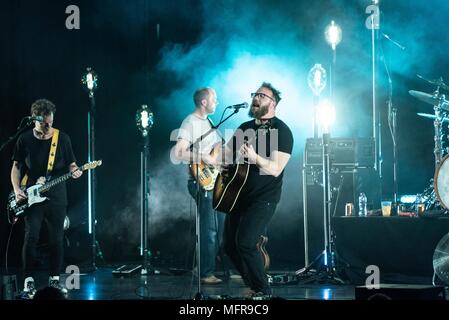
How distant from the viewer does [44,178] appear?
24.4 ft

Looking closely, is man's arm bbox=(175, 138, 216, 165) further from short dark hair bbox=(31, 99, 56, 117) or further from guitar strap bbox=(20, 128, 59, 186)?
short dark hair bbox=(31, 99, 56, 117)

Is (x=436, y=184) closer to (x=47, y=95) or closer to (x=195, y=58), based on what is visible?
(x=195, y=58)

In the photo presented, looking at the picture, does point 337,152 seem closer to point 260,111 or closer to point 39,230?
point 260,111

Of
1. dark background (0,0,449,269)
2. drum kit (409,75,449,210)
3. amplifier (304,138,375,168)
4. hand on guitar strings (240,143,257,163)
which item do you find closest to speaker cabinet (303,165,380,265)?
dark background (0,0,449,269)

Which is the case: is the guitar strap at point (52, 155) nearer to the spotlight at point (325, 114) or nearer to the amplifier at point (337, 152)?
the amplifier at point (337, 152)

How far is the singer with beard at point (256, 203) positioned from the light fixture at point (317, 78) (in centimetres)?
315

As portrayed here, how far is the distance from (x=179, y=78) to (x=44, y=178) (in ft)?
12.1

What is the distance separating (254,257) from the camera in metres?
6.07

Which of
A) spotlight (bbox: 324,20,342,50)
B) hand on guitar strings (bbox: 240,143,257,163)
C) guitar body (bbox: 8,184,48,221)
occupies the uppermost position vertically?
spotlight (bbox: 324,20,342,50)

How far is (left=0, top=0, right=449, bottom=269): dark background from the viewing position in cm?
1028

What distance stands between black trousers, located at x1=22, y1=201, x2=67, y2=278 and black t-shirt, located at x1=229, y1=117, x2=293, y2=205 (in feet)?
7.52

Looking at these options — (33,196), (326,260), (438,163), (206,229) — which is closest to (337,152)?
(438,163)

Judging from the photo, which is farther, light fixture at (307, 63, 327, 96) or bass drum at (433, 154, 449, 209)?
light fixture at (307, 63, 327, 96)
